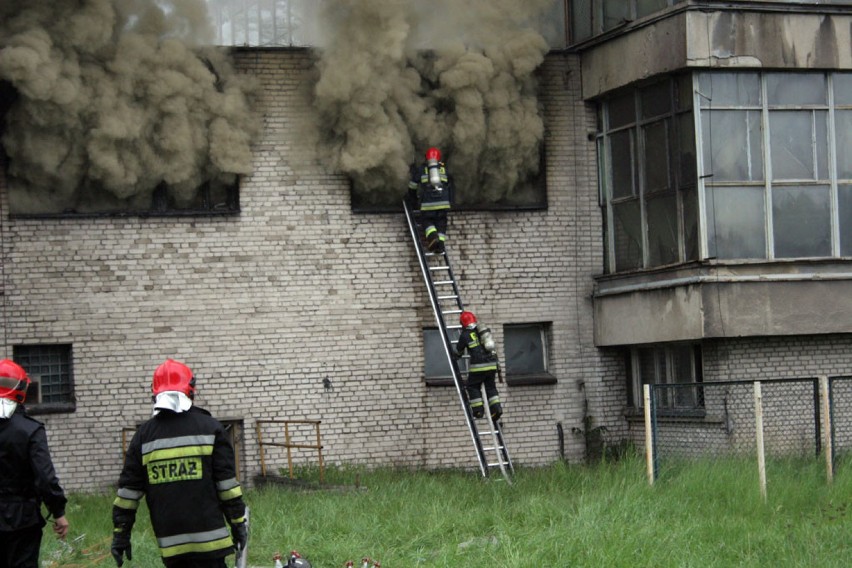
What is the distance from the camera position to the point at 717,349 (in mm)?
15406

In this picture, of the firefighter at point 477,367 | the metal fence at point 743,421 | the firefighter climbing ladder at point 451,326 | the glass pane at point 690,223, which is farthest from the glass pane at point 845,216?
the firefighter climbing ladder at point 451,326

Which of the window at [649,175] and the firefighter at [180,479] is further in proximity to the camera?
the window at [649,175]

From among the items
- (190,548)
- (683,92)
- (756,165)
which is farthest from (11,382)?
(756,165)

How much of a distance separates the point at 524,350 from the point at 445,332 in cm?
177

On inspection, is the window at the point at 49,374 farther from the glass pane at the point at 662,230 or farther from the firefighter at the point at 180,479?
the firefighter at the point at 180,479

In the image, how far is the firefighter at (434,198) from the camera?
1600cm

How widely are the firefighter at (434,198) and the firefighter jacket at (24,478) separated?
8.42 m

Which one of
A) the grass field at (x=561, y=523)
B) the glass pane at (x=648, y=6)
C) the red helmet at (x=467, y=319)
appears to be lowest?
the grass field at (x=561, y=523)

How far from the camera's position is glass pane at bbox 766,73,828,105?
15.4 m

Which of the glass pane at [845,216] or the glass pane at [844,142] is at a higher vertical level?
the glass pane at [844,142]

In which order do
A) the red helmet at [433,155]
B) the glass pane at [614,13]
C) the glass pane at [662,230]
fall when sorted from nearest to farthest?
the glass pane at [662,230] → the red helmet at [433,155] → the glass pane at [614,13]

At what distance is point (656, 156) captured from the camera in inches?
631

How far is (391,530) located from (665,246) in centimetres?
631

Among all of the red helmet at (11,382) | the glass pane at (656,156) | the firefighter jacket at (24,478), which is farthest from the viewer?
the glass pane at (656,156)
